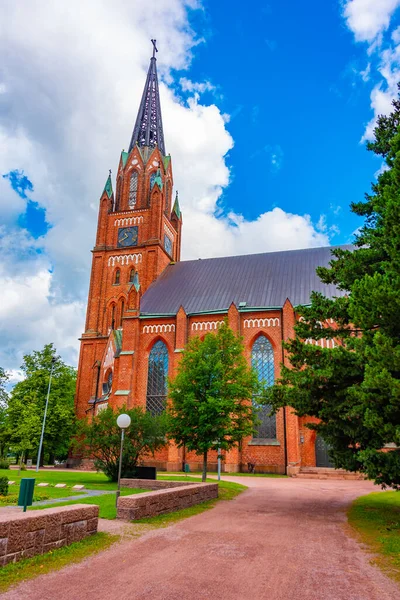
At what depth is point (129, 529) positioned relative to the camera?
906 centimetres

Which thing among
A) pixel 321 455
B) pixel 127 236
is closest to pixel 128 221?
pixel 127 236

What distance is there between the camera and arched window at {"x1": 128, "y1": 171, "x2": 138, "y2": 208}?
150ft

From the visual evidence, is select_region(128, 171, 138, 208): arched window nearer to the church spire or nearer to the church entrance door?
the church spire

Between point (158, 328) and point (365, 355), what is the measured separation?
27.2m

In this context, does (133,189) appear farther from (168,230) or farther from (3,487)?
(3,487)

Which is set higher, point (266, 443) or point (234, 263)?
point (234, 263)

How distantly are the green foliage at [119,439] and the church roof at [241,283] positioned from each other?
15730 millimetres

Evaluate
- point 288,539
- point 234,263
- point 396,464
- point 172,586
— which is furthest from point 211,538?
point 234,263

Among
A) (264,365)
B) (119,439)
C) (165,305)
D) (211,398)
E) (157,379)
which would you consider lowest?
(119,439)

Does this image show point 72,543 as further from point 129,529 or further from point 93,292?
point 93,292

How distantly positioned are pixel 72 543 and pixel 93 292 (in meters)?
36.5

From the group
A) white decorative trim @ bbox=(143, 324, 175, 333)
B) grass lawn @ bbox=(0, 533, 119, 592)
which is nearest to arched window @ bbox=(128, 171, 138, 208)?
white decorative trim @ bbox=(143, 324, 175, 333)

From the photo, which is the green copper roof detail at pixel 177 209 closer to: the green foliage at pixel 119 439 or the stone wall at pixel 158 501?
the green foliage at pixel 119 439

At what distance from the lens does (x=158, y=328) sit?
36.2m
